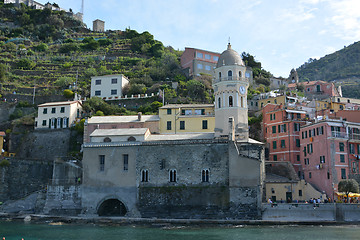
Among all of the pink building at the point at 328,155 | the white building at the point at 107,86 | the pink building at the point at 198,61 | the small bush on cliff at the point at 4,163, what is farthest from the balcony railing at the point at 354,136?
the small bush on cliff at the point at 4,163

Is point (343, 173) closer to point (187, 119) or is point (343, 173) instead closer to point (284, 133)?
point (284, 133)

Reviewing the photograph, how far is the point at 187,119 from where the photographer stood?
52.2 m

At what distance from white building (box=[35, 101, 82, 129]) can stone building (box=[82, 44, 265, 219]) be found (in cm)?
1292

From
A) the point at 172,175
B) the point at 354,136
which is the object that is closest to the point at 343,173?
the point at 354,136

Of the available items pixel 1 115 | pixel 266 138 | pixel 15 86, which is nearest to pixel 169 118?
pixel 266 138

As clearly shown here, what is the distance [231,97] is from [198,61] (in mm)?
31771

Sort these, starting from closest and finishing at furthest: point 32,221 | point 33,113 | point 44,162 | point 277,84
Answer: point 32,221 < point 44,162 < point 33,113 < point 277,84

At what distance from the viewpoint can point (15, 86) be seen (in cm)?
7312

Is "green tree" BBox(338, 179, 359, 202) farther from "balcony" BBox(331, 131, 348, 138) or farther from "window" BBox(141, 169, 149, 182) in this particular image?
"window" BBox(141, 169, 149, 182)

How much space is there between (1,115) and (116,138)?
27.7 metres

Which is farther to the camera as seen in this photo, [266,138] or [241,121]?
[266,138]

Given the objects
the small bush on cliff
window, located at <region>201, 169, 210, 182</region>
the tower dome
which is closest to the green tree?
window, located at <region>201, 169, 210, 182</region>

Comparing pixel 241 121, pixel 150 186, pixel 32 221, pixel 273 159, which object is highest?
pixel 241 121

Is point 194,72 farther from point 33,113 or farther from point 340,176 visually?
point 340,176
